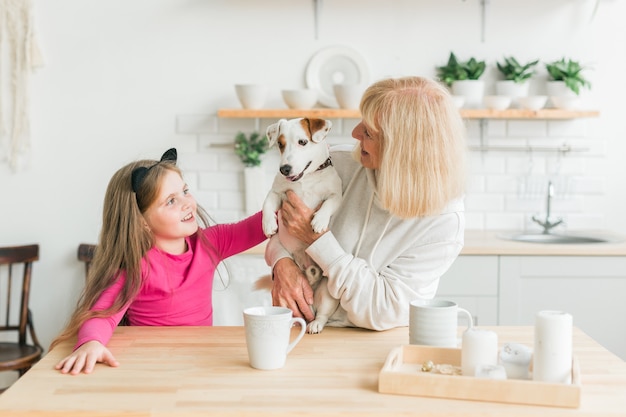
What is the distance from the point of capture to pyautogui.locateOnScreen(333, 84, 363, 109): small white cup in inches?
143

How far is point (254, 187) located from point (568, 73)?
160 cm

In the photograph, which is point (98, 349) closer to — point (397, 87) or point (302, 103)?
point (397, 87)

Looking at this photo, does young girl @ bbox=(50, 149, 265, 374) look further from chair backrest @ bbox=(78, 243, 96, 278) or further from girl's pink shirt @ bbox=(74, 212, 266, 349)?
chair backrest @ bbox=(78, 243, 96, 278)

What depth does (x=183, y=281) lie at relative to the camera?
2.21 metres

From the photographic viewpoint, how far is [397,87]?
5.95 ft

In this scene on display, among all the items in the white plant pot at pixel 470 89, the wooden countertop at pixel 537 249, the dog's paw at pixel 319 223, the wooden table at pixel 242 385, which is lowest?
the wooden table at pixel 242 385

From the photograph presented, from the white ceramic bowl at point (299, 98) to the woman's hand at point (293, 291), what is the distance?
1.77m

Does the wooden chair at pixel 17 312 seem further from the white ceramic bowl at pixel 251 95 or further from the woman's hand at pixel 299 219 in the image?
the woman's hand at pixel 299 219

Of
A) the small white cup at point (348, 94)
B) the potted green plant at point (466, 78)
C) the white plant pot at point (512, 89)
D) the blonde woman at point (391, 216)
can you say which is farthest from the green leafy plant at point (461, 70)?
the blonde woman at point (391, 216)

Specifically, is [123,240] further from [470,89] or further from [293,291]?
[470,89]

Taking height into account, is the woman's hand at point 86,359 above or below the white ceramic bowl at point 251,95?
below

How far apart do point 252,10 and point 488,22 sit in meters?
1.15

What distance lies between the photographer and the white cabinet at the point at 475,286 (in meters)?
3.31

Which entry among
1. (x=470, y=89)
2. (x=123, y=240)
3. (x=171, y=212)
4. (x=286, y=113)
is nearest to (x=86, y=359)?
(x=123, y=240)
